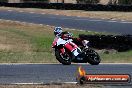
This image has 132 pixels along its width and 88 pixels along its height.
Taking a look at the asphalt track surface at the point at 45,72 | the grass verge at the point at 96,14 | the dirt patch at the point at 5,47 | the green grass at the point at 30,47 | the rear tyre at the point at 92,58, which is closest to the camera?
the asphalt track surface at the point at 45,72

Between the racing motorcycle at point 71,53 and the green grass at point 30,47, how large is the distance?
1642 millimetres

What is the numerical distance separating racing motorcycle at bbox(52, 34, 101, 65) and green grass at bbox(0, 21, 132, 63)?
164 centimetres

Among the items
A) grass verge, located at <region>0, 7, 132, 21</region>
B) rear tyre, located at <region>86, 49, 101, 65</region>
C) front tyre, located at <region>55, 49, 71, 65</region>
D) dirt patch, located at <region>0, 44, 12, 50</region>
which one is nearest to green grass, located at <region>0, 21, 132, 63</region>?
dirt patch, located at <region>0, 44, 12, 50</region>

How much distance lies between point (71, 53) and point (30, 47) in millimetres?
7144

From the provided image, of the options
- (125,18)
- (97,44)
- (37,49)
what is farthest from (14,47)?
(125,18)

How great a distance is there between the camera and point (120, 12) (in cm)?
4706

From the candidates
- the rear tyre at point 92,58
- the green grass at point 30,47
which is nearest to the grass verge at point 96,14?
the green grass at point 30,47

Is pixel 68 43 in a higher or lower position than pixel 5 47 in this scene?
higher

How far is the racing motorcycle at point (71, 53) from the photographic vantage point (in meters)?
16.3

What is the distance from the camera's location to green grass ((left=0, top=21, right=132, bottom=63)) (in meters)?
18.6

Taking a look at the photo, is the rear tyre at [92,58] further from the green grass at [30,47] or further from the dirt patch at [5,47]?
the dirt patch at [5,47]

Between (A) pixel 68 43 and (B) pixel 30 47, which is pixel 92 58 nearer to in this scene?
(A) pixel 68 43

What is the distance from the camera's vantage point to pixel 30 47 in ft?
76.2

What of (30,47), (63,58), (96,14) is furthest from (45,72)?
(96,14)
